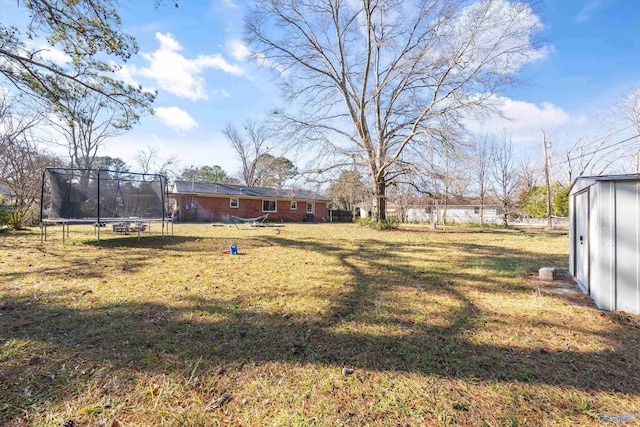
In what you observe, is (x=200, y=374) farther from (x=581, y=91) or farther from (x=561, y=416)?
(x=581, y=91)

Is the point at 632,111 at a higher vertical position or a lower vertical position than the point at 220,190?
higher

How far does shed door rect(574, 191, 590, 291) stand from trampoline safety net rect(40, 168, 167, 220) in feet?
34.2

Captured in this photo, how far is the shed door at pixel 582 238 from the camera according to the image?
12.6 ft

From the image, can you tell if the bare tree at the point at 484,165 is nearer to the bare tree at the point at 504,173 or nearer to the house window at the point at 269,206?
the bare tree at the point at 504,173

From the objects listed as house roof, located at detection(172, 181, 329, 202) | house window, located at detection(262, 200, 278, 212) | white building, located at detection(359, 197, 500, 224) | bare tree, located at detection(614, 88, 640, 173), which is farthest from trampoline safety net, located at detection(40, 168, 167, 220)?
bare tree, located at detection(614, 88, 640, 173)

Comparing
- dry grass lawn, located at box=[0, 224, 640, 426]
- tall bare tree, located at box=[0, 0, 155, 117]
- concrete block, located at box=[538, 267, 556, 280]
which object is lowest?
dry grass lawn, located at box=[0, 224, 640, 426]

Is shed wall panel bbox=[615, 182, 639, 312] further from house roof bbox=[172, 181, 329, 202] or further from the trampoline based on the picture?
house roof bbox=[172, 181, 329, 202]

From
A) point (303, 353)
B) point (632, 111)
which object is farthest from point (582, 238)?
point (632, 111)

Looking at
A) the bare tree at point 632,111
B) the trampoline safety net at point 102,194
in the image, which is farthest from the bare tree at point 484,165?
the trampoline safety net at point 102,194

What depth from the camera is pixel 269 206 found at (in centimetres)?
2523

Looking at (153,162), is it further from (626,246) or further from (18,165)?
(626,246)

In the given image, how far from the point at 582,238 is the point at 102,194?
11399 mm

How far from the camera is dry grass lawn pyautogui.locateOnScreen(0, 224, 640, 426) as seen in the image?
1590mm

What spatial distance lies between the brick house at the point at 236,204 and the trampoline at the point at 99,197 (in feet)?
27.7
